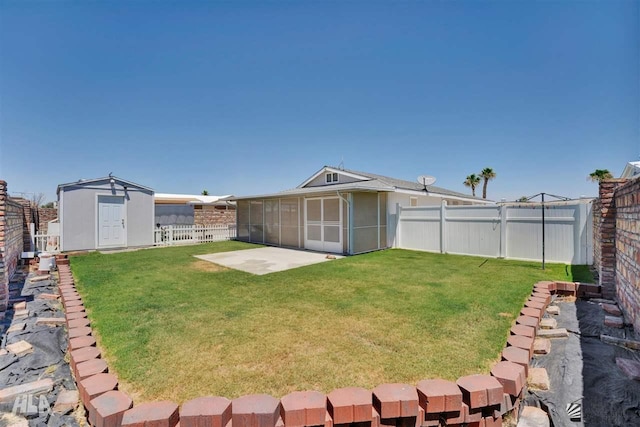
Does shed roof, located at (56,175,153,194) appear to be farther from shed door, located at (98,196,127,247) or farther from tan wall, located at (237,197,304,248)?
tan wall, located at (237,197,304,248)

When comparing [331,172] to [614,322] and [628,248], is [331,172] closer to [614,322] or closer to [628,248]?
[628,248]

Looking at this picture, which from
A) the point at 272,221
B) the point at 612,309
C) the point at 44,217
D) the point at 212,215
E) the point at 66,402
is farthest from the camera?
the point at 212,215

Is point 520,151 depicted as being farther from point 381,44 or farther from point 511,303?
point 511,303

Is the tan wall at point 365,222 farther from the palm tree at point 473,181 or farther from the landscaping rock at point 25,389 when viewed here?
the palm tree at point 473,181

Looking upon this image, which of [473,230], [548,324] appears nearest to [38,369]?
[548,324]

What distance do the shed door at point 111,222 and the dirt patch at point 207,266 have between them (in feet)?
21.4

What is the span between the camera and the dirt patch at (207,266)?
776 centimetres

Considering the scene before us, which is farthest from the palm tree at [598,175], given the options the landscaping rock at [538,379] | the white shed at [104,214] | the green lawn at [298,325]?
the white shed at [104,214]

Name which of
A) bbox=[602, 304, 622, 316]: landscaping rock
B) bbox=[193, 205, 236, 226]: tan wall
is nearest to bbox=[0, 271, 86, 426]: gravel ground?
bbox=[602, 304, 622, 316]: landscaping rock

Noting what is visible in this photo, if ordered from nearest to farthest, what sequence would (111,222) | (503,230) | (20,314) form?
1. (20,314)
2. (503,230)
3. (111,222)

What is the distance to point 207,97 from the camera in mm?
12875

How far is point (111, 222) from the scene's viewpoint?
1291 centimetres

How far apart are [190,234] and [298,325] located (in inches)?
530

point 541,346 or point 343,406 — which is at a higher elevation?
point 343,406
